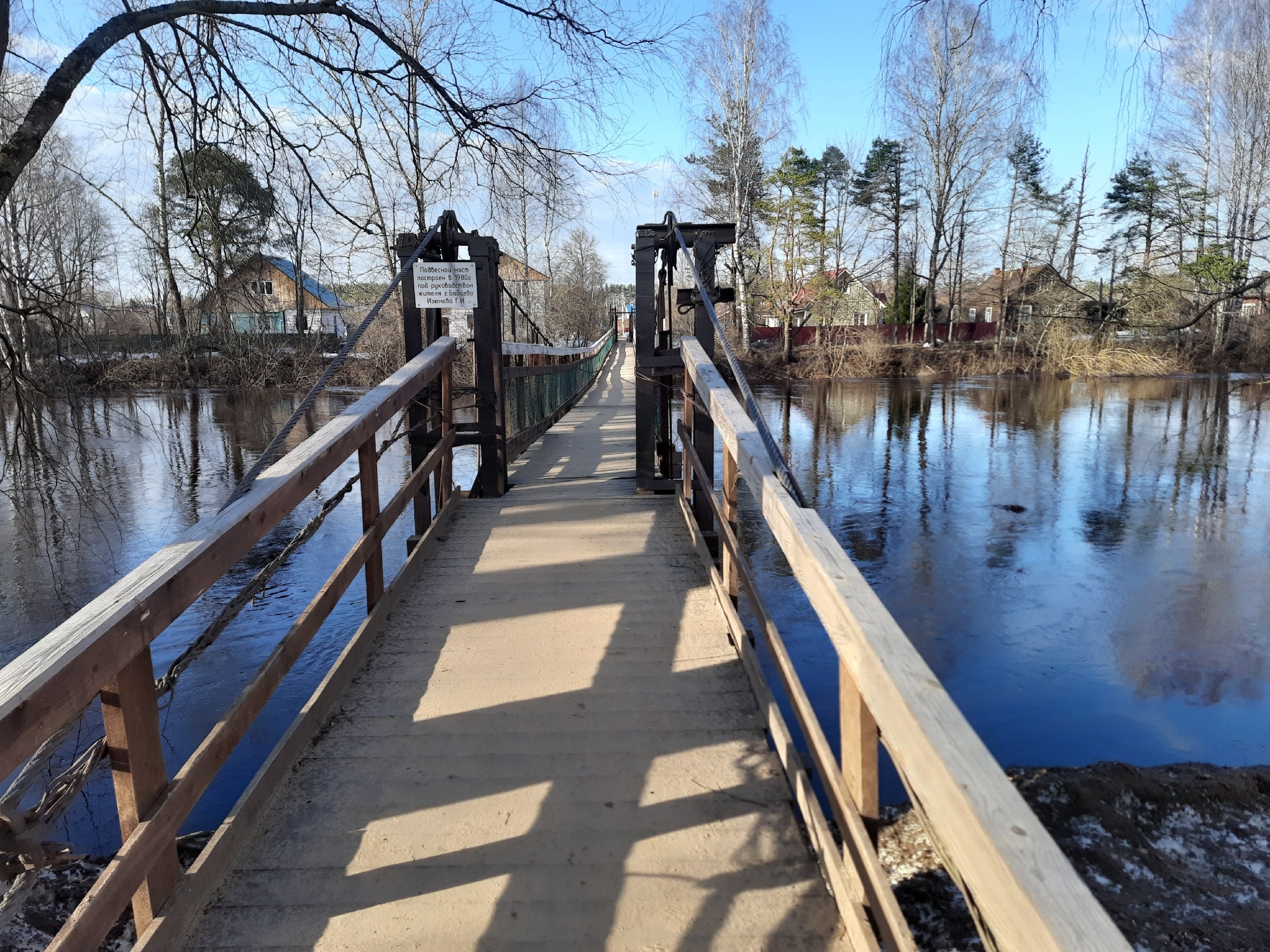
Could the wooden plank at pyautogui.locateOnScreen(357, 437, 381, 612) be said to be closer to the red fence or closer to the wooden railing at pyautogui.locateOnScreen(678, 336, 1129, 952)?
the wooden railing at pyautogui.locateOnScreen(678, 336, 1129, 952)

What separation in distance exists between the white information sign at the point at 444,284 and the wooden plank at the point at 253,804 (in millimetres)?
1866

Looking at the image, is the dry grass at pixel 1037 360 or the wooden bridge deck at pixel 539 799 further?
the dry grass at pixel 1037 360

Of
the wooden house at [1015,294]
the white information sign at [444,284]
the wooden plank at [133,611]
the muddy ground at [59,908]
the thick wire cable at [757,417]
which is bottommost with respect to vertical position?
the muddy ground at [59,908]

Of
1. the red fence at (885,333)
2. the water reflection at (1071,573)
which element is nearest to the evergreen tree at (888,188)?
the red fence at (885,333)

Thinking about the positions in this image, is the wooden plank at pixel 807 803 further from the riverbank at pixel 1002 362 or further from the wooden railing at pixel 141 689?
the riverbank at pixel 1002 362

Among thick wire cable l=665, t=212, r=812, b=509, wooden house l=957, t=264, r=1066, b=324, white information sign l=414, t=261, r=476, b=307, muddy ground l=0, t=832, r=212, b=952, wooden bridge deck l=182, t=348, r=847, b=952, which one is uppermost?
wooden house l=957, t=264, r=1066, b=324

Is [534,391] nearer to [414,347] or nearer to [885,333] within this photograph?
[414,347]

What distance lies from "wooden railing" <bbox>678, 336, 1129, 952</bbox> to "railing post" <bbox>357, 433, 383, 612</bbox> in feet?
4.32

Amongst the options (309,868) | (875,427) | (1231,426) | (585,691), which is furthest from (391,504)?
(1231,426)

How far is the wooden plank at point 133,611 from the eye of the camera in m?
1.20

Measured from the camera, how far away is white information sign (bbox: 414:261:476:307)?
4547mm

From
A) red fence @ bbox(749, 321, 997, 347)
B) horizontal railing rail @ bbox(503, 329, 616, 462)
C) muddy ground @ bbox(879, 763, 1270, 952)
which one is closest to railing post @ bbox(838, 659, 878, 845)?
muddy ground @ bbox(879, 763, 1270, 952)

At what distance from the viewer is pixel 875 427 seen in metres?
15.6

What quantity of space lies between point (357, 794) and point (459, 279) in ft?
10.2
